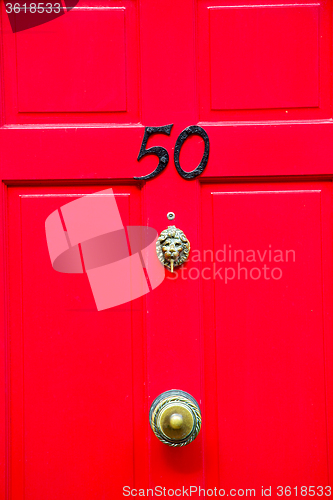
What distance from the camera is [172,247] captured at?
2.77 feet

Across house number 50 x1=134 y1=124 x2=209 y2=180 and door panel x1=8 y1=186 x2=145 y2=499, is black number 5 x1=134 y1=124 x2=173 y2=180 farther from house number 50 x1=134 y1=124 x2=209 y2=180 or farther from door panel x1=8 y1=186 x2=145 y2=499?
door panel x1=8 y1=186 x2=145 y2=499

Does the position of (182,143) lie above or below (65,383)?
above

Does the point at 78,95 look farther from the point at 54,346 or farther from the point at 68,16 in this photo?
the point at 54,346

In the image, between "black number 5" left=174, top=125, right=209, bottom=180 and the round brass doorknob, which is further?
"black number 5" left=174, top=125, right=209, bottom=180

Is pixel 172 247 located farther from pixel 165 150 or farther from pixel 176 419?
pixel 176 419

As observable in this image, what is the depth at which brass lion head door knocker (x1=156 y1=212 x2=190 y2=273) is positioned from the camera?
84 centimetres

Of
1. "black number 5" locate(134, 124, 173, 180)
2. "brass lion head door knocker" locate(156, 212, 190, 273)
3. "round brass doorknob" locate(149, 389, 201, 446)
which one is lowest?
"round brass doorknob" locate(149, 389, 201, 446)

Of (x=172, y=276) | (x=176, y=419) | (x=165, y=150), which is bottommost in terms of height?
(x=176, y=419)

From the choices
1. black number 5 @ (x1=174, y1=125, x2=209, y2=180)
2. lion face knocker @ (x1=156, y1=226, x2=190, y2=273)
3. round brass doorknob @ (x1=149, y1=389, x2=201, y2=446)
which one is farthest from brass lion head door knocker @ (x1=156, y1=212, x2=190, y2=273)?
round brass doorknob @ (x1=149, y1=389, x2=201, y2=446)

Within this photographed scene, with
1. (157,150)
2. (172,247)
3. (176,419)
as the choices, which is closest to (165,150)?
(157,150)

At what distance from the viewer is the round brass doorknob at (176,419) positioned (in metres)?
0.75

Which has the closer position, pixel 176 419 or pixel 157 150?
pixel 176 419

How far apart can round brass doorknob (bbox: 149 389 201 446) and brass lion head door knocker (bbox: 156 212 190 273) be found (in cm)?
26

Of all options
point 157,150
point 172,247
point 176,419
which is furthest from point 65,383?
point 157,150
